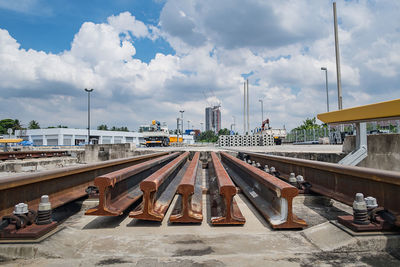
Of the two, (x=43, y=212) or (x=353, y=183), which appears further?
(x=353, y=183)

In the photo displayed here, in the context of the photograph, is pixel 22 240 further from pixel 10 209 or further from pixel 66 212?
pixel 66 212

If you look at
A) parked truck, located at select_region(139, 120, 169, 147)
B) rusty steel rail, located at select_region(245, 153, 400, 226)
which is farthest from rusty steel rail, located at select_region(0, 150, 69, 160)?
parked truck, located at select_region(139, 120, 169, 147)

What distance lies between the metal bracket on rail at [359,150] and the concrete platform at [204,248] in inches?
174

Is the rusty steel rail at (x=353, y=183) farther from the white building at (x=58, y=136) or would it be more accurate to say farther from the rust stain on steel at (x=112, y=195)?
the white building at (x=58, y=136)

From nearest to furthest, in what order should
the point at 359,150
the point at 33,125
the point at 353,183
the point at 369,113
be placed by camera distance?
the point at 353,183 → the point at 369,113 → the point at 359,150 → the point at 33,125

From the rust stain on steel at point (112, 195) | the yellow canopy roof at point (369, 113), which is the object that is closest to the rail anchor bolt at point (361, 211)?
the yellow canopy roof at point (369, 113)

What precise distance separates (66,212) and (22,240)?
4.97 feet

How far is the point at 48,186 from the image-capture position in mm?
3516

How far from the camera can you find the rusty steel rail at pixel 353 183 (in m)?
2.66

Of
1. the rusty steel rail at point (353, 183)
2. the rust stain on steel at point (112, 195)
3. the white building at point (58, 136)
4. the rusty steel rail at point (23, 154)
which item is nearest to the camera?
the rusty steel rail at point (353, 183)

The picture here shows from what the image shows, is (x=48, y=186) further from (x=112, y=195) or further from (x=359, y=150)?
(x=359, y=150)

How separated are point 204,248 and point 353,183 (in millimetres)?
2260

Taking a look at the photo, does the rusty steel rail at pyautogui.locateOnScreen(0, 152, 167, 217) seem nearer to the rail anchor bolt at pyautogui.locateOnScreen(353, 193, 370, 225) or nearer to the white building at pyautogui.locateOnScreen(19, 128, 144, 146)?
the rail anchor bolt at pyautogui.locateOnScreen(353, 193, 370, 225)

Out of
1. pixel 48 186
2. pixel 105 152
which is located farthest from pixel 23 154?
pixel 48 186
